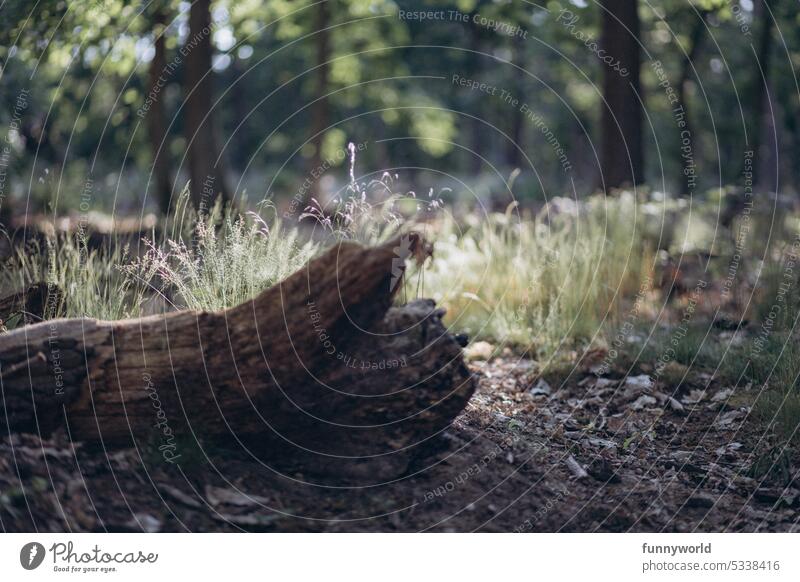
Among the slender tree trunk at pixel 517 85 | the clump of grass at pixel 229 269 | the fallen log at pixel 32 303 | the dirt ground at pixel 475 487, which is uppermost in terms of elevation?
the slender tree trunk at pixel 517 85

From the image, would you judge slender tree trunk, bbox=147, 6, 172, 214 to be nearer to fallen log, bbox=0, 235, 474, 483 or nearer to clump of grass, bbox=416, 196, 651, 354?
clump of grass, bbox=416, 196, 651, 354

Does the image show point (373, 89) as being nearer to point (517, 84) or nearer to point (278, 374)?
point (517, 84)

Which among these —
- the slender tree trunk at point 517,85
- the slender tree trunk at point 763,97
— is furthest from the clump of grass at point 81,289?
the slender tree trunk at point 517,85

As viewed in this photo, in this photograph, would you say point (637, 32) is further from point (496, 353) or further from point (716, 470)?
point (716, 470)

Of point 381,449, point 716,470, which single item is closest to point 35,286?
point 381,449

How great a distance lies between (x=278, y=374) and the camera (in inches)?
Result: 139

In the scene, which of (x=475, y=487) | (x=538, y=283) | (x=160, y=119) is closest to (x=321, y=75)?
(x=160, y=119)

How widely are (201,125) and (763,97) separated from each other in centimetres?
949

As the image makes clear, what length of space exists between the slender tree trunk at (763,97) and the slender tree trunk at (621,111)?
146cm

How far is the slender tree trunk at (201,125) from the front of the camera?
904cm

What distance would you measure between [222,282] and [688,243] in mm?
5860

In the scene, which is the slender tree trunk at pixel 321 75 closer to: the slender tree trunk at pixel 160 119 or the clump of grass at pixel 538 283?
the slender tree trunk at pixel 160 119
